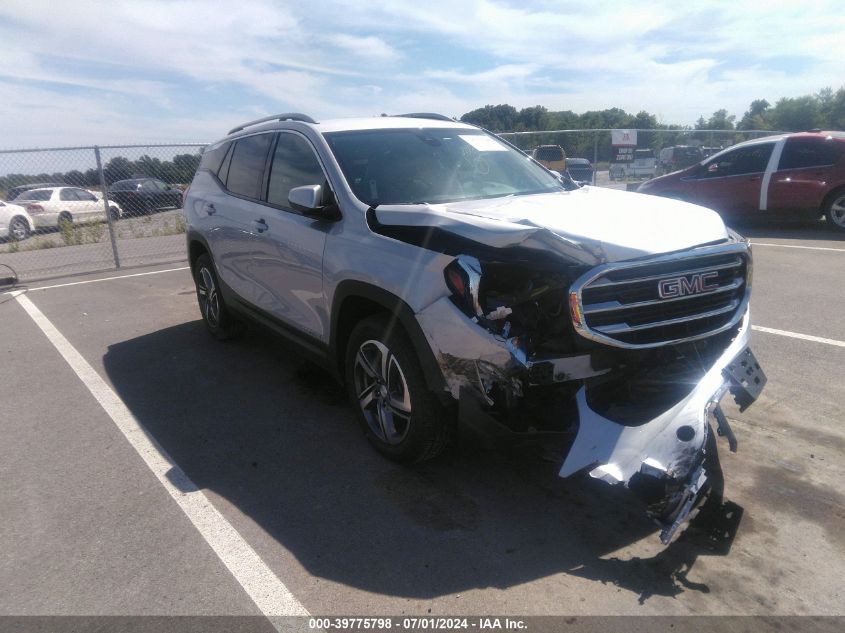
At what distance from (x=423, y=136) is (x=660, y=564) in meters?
3.21

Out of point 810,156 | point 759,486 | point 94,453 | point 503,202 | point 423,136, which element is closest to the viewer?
point 759,486

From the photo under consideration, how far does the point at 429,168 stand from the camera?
4426 millimetres

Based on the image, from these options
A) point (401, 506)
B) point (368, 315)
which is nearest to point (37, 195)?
point (368, 315)

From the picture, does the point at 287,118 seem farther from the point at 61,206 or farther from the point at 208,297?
the point at 61,206

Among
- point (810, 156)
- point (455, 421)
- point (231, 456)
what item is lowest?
point (231, 456)

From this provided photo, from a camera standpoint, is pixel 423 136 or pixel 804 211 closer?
pixel 423 136

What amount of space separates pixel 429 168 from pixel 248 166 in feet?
5.95

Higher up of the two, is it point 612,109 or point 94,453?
point 612,109

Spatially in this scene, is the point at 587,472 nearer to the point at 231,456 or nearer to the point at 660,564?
the point at 660,564

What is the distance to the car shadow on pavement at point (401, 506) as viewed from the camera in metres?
2.92

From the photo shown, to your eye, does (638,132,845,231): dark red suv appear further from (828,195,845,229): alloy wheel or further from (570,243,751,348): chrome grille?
(570,243,751,348): chrome grille

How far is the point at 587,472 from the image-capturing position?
289 cm

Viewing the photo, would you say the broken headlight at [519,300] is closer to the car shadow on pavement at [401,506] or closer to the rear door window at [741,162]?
the car shadow on pavement at [401,506]

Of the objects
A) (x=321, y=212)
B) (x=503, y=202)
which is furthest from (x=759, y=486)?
(x=321, y=212)
